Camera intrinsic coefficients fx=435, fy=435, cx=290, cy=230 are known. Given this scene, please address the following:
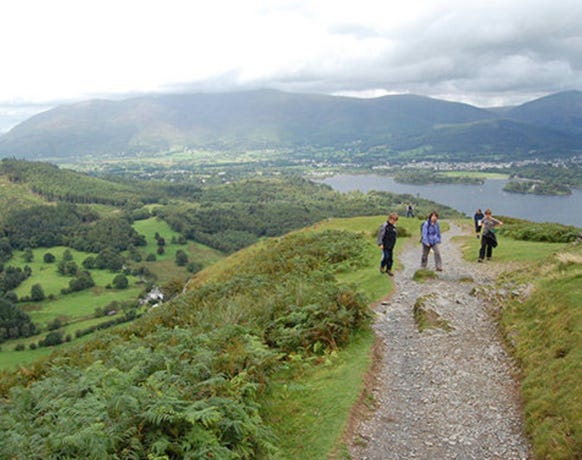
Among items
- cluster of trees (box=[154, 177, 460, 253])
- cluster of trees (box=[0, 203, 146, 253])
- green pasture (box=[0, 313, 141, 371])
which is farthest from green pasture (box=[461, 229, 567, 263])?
cluster of trees (box=[0, 203, 146, 253])

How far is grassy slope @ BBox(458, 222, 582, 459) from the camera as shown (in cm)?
779

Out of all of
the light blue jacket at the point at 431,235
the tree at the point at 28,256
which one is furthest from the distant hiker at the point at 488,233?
the tree at the point at 28,256

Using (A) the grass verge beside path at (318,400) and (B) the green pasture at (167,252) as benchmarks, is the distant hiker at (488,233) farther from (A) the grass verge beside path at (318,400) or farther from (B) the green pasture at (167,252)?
(B) the green pasture at (167,252)

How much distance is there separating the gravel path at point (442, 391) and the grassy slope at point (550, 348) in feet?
1.38

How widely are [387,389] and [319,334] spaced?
Result: 3.01 meters

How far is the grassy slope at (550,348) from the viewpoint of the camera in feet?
25.6

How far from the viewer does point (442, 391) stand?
10.4m

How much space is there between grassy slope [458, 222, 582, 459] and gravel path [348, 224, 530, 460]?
0.42 meters

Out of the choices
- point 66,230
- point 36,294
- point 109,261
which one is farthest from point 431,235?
point 66,230

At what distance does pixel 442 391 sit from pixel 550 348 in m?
2.96

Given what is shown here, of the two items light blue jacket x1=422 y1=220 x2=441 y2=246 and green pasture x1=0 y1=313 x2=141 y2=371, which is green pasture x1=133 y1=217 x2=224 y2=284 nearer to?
green pasture x1=0 y1=313 x2=141 y2=371

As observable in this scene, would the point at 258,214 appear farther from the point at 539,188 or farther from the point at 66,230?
the point at 539,188

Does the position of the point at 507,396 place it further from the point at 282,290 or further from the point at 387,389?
the point at 282,290

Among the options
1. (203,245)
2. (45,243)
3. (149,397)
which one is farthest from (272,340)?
(45,243)
